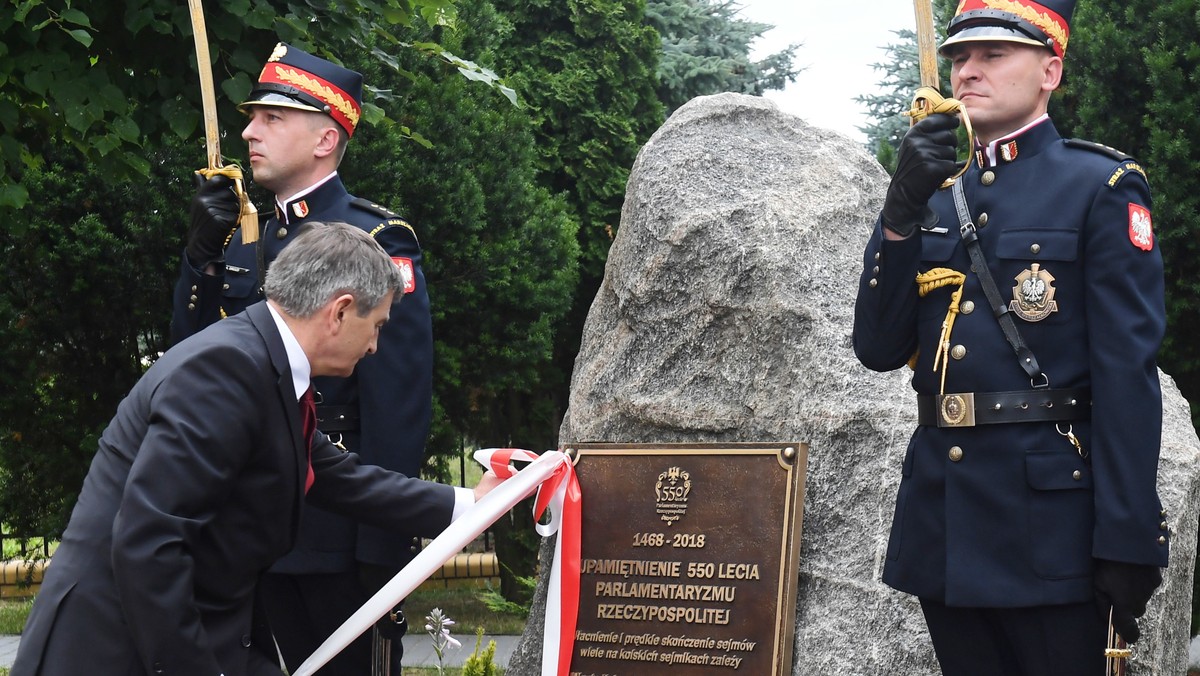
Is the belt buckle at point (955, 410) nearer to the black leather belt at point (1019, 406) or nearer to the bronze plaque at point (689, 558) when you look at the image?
the black leather belt at point (1019, 406)

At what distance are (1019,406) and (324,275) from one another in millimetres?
1540

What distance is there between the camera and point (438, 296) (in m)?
7.62

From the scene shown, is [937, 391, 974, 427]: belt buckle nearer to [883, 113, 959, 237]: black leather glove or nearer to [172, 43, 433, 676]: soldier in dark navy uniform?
[883, 113, 959, 237]: black leather glove

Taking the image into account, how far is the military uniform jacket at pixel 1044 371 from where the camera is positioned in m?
2.62

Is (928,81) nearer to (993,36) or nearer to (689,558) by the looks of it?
(993,36)

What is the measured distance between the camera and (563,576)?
430cm

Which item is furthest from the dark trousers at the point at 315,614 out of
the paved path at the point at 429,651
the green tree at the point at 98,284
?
the paved path at the point at 429,651

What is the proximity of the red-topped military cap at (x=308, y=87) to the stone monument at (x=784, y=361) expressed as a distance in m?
1.23

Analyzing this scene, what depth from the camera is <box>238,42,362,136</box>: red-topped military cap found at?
388 centimetres

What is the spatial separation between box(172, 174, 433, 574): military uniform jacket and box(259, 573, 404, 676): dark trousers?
0.09 meters

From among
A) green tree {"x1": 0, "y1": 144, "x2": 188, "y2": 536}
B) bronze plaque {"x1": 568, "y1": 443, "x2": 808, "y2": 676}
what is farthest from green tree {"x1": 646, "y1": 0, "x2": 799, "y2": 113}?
bronze plaque {"x1": 568, "y1": 443, "x2": 808, "y2": 676}

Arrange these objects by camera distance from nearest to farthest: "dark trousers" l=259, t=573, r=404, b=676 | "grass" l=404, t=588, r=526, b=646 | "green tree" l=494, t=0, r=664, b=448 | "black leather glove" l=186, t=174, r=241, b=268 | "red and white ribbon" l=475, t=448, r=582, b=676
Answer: "dark trousers" l=259, t=573, r=404, b=676, "black leather glove" l=186, t=174, r=241, b=268, "red and white ribbon" l=475, t=448, r=582, b=676, "grass" l=404, t=588, r=526, b=646, "green tree" l=494, t=0, r=664, b=448

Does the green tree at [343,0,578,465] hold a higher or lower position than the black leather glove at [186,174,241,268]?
higher

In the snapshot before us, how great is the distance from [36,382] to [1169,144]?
6414 mm
